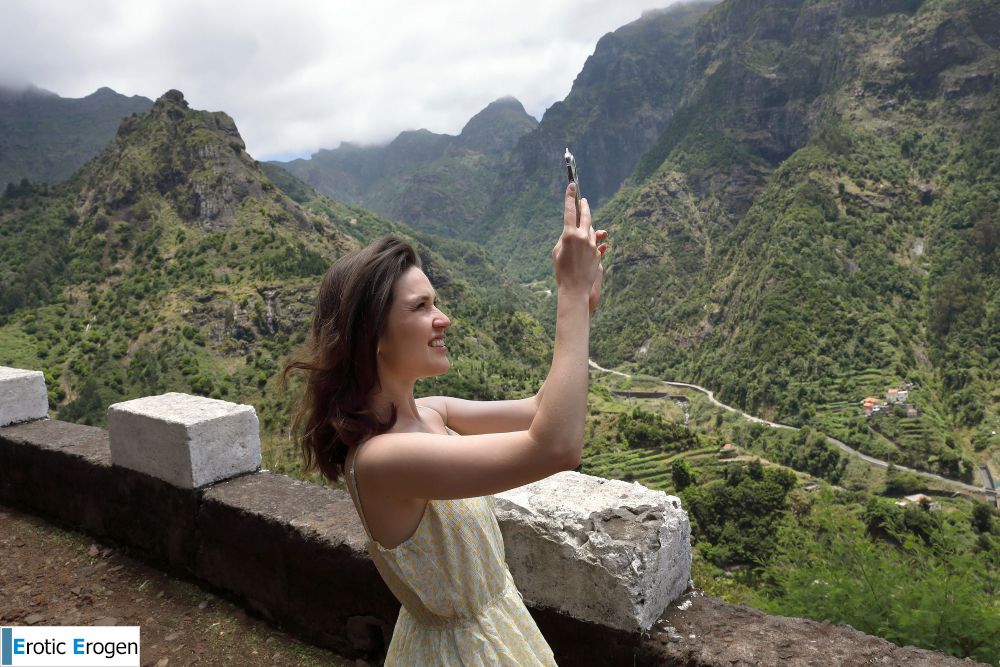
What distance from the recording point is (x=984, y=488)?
49000 mm

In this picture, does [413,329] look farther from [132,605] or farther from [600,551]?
[132,605]

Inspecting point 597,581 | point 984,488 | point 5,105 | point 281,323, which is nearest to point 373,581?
point 597,581

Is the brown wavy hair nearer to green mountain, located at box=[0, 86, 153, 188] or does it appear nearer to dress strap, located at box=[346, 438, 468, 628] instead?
dress strap, located at box=[346, 438, 468, 628]

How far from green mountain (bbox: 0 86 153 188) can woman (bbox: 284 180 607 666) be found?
132865mm

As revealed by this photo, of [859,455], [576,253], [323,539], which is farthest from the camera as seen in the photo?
[859,455]

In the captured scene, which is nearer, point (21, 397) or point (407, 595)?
point (407, 595)

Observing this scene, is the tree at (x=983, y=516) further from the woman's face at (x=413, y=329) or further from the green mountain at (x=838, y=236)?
the woman's face at (x=413, y=329)

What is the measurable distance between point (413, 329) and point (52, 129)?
16485 cm

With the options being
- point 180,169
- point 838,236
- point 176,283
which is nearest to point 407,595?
point 176,283

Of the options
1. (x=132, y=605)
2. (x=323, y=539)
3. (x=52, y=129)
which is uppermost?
(x=52, y=129)

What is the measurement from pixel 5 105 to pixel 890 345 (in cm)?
16593

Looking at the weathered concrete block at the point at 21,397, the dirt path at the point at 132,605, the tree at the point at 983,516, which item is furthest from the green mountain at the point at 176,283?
the dirt path at the point at 132,605

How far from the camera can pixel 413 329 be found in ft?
4.86

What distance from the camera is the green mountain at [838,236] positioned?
68.9m
